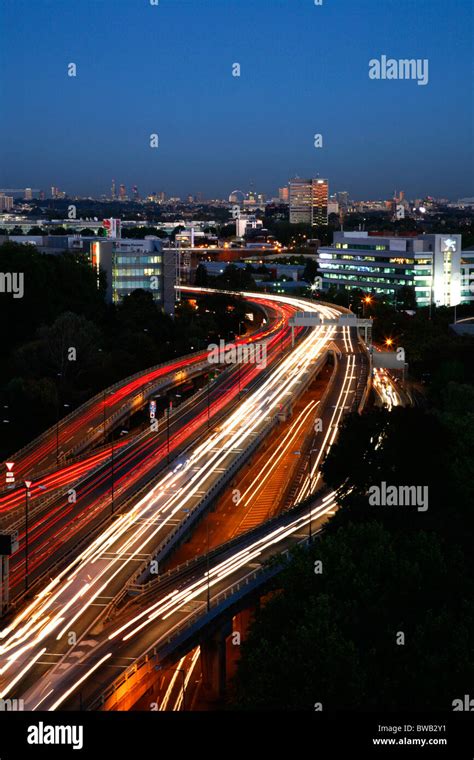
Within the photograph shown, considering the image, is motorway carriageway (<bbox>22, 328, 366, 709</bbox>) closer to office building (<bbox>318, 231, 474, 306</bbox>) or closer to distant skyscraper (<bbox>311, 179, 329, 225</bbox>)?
office building (<bbox>318, 231, 474, 306</bbox>)

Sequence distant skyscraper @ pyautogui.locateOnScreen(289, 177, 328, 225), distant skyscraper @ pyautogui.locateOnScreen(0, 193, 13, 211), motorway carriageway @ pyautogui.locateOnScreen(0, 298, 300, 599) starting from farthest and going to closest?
distant skyscraper @ pyautogui.locateOnScreen(289, 177, 328, 225) → distant skyscraper @ pyautogui.locateOnScreen(0, 193, 13, 211) → motorway carriageway @ pyautogui.locateOnScreen(0, 298, 300, 599)

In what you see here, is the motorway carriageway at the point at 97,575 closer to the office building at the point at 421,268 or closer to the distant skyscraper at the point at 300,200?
the office building at the point at 421,268

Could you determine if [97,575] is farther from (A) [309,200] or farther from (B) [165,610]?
(A) [309,200]

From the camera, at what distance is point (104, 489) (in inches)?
892

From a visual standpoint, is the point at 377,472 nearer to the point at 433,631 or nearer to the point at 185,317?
the point at 433,631

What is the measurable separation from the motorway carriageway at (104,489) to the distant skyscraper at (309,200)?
142 m

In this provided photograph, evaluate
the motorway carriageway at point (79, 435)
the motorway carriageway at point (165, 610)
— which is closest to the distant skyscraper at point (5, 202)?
the motorway carriageway at point (79, 435)

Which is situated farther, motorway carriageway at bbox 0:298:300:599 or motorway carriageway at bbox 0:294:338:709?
motorway carriageway at bbox 0:298:300:599

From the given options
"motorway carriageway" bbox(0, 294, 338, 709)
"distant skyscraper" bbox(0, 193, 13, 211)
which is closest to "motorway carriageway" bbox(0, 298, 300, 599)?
"motorway carriageway" bbox(0, 294, 338, 709)

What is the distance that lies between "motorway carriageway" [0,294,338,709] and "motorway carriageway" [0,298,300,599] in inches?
19.4

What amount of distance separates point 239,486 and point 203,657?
10.2 metres

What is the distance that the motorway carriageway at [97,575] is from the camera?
13.6 metres

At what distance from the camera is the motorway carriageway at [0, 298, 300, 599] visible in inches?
719

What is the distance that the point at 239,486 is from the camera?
2569 centimetres
